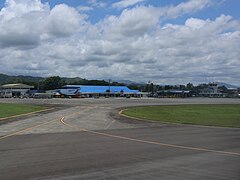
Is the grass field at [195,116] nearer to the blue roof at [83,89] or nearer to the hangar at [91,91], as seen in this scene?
the hangar at [91,91]

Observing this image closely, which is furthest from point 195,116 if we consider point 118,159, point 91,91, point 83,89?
point 91,91

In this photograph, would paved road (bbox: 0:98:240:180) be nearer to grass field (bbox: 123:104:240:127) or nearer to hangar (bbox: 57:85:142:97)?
grass field (bbox: 123:104:240:127)

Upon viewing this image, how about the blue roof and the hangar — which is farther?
the hangar

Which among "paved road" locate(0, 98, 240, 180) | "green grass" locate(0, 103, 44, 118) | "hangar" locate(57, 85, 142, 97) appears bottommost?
"paved road" locate(0, 98, 240, 180)

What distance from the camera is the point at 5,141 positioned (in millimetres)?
15320

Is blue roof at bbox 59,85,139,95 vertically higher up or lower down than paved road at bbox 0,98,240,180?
higher up

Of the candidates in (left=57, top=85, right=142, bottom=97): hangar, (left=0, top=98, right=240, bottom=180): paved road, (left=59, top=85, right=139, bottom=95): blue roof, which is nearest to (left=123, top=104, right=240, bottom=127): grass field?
(left=0, top=98, right=240, bottom=180): paved road

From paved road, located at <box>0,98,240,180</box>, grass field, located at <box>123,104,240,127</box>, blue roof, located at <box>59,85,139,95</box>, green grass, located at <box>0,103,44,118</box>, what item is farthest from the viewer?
blue roof, located at <box>59,85,139,95</box>

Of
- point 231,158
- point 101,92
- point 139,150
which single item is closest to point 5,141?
point 139,150

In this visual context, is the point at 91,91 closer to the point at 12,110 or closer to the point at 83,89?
the point at 83,89

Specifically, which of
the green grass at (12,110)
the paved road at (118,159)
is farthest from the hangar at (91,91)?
the paved road at (118,159)

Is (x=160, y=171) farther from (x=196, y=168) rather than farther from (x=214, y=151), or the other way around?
(x=214, y=151)

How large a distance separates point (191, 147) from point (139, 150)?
99.3 inches

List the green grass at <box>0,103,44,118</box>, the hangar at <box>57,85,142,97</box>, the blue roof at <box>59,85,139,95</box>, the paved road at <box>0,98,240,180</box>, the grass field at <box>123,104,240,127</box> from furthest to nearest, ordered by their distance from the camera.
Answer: the hangar at <box>57,85,142,97</box> < the blue roof at <box>59,85,139,95</box> < the green grass at <box>0,103,44,118</box> < the grass field at <box>123,104,240,127</box> < the paved road at <box>0,98,240,180</box>
